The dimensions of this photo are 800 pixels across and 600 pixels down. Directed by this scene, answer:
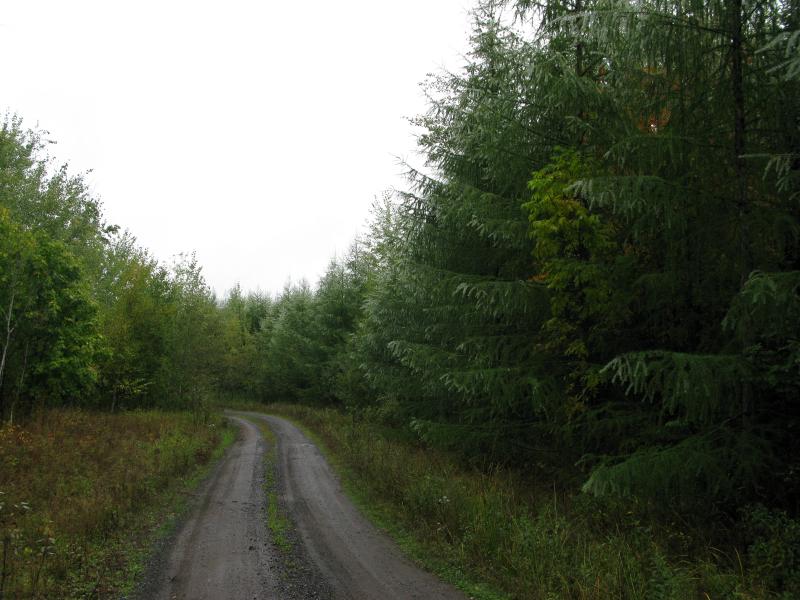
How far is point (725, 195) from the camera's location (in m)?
6.78

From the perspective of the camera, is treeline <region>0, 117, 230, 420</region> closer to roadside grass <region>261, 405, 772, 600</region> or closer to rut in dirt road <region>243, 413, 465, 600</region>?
rut in dirt road <region>243, 413, 465, 600</region>

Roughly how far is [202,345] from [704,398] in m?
29.5

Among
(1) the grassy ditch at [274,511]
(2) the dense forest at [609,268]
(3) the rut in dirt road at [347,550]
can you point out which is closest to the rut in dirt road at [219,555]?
(1) the grassy ditch at [274,511]

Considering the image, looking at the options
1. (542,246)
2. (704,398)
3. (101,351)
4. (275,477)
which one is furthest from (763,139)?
(101,351)

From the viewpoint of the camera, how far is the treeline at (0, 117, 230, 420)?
1473cm

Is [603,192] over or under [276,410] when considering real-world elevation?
over

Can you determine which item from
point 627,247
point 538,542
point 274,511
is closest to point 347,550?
point 274,511

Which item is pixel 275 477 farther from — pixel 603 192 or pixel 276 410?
pixel 276 410

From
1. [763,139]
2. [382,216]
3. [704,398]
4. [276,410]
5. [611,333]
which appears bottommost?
[276,410]

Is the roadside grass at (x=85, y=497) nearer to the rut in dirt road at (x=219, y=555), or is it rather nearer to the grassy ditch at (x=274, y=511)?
the rut in dirt road at (x=219, y=555)

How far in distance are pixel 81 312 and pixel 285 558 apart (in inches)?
498

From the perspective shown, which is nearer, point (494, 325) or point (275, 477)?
point (494, 325)

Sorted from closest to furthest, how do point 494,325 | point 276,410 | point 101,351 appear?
point 494,325, point 101,351, point 276,410

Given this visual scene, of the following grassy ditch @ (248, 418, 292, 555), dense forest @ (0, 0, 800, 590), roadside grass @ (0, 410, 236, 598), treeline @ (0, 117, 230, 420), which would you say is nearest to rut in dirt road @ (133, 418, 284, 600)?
grassy ditch @ (248, 418, 292, 555)
